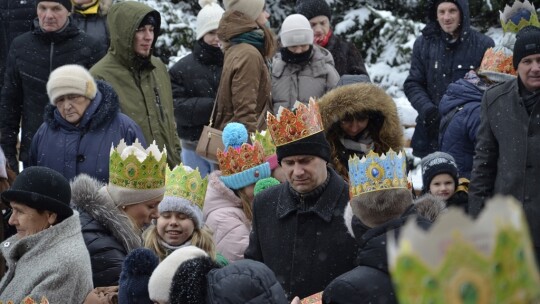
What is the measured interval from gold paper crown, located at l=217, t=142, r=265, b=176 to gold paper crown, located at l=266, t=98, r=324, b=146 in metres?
1.11

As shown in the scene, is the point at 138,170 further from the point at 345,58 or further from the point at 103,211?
the point at 345,58

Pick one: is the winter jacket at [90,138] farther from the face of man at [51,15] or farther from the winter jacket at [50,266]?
the winter jacket at [50,266]

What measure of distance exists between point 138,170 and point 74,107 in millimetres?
1465

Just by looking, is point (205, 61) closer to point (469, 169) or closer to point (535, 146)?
point (469, 169)

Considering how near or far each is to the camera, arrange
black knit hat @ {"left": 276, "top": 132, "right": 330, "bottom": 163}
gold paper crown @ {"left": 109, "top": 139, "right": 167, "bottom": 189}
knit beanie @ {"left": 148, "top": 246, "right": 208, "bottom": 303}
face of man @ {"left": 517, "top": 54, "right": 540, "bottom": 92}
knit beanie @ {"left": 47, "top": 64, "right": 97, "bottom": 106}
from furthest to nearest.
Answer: knit beanie @ {"left": 47, "top": 64, "right": 97, "bottom": 106} < face of man @ {"left": 517, "top": 54, "right": 540, "bottom": 92} < gold paper crown @ {"left": 109, "top": 139, "right": 167, "bottom": 189} < black knit hat @ {"left": 276, "top": 132, "right": 330, "bottom": 163} < knit beanie @ {"left": 148, "top": 246, "right": 208, "bottom": 303}

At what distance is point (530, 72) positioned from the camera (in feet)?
22.7

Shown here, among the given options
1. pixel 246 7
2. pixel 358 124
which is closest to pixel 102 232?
pixel 358 124

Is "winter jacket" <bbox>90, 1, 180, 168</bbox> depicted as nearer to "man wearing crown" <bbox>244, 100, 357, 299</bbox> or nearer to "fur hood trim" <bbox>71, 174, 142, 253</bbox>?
"fur hood trim" <bbox>71, 174, 142, 253</bbox>

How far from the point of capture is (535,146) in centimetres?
673

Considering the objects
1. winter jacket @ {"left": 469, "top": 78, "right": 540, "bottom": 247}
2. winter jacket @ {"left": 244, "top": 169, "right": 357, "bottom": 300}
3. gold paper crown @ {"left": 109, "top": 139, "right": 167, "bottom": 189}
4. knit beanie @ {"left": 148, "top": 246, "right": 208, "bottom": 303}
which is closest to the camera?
knit beanie @ {"left": 148, "top": 246, "right": 208, "bottom": 303}

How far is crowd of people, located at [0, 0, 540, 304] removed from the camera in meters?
4.70

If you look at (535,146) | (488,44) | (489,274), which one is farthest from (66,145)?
(489,274)

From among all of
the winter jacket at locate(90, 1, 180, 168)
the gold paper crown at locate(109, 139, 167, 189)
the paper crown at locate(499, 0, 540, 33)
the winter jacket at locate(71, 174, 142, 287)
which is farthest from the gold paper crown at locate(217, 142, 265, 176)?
the paper crown at locate(499, 0, 540, 33)

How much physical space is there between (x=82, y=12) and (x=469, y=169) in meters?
3.75
